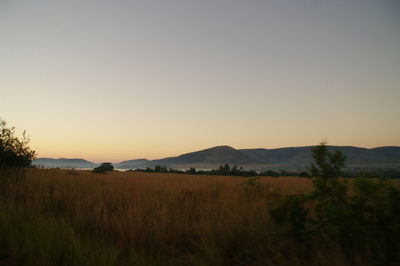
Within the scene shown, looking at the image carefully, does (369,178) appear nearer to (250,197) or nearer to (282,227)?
(282,227)

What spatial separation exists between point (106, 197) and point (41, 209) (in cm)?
153

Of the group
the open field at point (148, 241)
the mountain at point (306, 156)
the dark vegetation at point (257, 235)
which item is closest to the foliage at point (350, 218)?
the dark vegetation at point (257, 235)

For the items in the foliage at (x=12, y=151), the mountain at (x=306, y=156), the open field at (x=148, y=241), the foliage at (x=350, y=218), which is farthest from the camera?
the mountain at (x=306, y=156)

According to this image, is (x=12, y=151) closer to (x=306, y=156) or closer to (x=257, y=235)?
(x=257, y=235)

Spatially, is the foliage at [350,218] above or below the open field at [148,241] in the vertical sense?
above

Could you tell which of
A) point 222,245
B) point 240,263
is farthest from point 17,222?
point 240,263

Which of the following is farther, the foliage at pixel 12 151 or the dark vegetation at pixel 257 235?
the foliage at pixel 12 151

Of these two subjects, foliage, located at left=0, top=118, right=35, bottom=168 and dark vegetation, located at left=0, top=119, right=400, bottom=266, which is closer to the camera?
dark vegetation, located at left=0, top=119, right=400, bottom=266

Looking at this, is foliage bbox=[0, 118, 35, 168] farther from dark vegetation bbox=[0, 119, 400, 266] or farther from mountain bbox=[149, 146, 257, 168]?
mountain bbox=[149, 146, 257, 168]

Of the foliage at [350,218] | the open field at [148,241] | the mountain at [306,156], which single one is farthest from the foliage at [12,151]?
the mountain at [306,156]

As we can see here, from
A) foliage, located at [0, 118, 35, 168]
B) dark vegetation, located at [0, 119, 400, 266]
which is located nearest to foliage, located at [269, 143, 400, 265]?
dark vegetation, located at [0, 119, 400, 266]

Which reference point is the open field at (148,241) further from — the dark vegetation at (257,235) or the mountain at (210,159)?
the mountain at (210,159)

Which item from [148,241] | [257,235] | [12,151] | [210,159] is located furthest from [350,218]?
A: [210,159]

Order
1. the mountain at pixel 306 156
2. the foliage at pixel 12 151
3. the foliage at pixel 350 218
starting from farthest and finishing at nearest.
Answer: the mountain at pixel 306 156 < the foliage at pixel 12 151 < the foliage at pixel 350 218
